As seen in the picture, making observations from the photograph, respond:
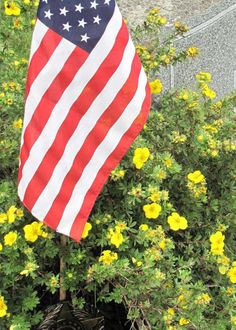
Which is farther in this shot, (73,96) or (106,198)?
(106,198)

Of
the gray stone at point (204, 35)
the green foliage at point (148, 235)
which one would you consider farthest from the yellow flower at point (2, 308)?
the gray stone at point (204, 35)

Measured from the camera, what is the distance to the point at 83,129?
5.62 feet

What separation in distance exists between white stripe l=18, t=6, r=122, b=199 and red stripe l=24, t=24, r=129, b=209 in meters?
0.01

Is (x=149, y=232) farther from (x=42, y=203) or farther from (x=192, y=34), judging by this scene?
(x=192, y=34)

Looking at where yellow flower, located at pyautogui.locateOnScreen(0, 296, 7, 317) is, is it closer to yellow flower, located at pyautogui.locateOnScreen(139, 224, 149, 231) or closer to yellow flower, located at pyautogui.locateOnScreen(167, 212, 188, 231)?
yellow flower, located at pyautogui.locateOnScreen(139, 224, 149, 231)

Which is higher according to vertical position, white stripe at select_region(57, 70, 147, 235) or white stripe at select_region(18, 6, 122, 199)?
white stripe at select_region(18, 6, 122, 199)

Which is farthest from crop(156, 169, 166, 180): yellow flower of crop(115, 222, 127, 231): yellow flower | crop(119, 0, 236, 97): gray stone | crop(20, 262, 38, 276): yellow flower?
crop(119, 0, 236, 97): gray stone

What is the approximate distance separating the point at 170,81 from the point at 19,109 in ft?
4.53

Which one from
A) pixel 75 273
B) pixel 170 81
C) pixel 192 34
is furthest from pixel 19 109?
pixel 192 34

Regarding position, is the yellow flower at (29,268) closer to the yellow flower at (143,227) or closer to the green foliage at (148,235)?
the green foliage at (148,235)

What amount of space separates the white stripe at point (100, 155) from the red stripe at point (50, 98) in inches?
7.3

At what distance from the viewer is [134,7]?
4.39 metres

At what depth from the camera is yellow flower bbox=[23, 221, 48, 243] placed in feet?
6.79

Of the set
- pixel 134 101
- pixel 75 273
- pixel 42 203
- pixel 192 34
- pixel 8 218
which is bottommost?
pixel 192 34
